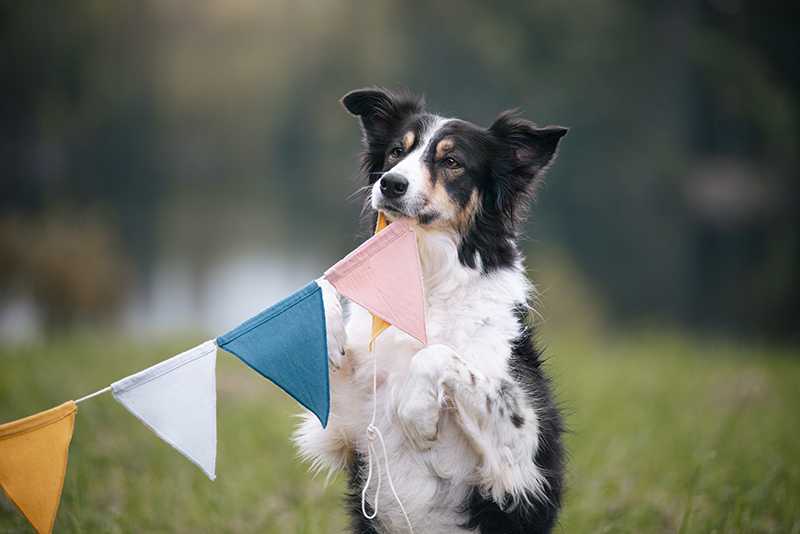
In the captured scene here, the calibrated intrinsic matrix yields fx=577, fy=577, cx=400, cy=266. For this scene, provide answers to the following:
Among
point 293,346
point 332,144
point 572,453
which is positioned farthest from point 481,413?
point 332,144

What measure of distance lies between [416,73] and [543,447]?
1517 cm

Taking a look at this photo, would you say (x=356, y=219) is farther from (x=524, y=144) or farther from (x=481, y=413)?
(x=481, y=413)

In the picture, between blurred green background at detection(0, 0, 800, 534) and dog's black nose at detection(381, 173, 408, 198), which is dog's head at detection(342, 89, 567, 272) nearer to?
dog's black nose at detection(381, 173, 408, 198)

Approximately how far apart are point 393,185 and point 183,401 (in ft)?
3.36

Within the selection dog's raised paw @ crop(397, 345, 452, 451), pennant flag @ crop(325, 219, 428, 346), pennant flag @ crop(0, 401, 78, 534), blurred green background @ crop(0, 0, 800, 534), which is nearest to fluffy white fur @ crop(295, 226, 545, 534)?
dog's raised paw @ crop(397, 345, 452, 451)

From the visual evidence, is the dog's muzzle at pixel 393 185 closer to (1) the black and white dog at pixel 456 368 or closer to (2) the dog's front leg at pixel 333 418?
(1) the black and white dog at pixel 456 368

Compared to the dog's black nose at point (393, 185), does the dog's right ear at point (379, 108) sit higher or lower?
higher

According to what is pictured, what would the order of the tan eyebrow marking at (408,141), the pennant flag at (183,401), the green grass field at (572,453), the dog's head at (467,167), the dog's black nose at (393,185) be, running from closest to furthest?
the pennant flag at (183,401), the dog's black nose at (393,185), the dog's head at (467,167), the tan eyebrow marking at (408,141), the green grass field at (572,453)

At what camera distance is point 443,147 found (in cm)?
232

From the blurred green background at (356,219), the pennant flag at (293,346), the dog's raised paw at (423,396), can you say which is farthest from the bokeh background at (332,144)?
the pennant flag at (293,346)

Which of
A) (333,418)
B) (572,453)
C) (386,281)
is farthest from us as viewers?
(572,453)

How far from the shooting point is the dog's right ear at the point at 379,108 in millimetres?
2559

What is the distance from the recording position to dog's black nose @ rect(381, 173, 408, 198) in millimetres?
2125

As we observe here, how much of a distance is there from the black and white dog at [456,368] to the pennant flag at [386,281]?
127 millimetres
